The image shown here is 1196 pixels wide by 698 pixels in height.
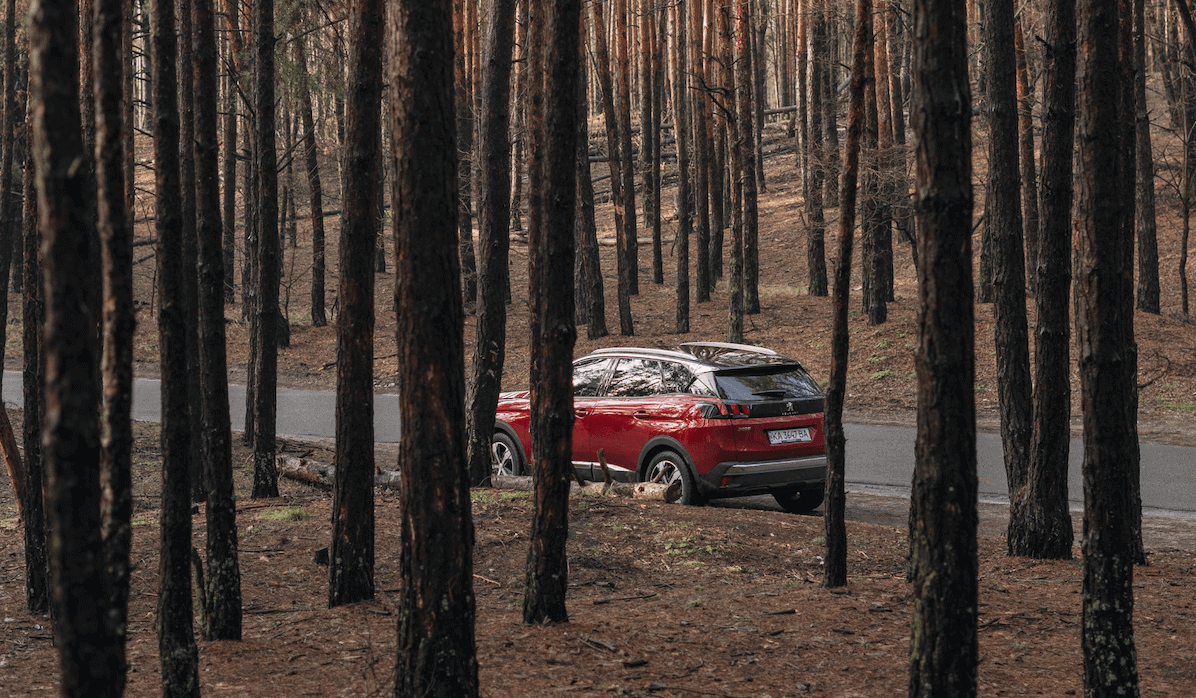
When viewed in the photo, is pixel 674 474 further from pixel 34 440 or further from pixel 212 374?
pixel 34 440

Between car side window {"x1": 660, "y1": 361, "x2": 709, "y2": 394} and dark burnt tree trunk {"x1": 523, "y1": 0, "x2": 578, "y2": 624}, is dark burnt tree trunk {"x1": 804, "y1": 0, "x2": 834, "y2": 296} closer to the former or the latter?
car side window {"x1": 660, "y1": 361, "x2": 709, "y2": 394}

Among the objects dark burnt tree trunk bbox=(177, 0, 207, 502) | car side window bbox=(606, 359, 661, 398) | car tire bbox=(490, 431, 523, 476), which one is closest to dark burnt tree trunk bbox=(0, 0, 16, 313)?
dark burnt tree trunk bbox=(177, 0, 207, 502)

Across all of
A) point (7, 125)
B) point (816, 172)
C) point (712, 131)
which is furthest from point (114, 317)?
point (816, 172)

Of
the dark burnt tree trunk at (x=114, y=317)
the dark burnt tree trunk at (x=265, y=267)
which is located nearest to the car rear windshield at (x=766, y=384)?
the dark burnt tree trunk at (x=265, y=267)

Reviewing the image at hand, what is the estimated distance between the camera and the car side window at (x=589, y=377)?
38.5 ft

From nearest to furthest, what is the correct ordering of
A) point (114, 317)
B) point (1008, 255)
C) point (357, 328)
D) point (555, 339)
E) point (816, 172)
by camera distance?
point (114, 317)
point (555, 339)
point (357, 328)
point (1008, 255)
point (816, 172)

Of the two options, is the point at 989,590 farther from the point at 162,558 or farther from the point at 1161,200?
the point at 1161,200

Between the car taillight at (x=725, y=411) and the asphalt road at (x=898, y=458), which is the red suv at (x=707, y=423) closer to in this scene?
the car taillight at (x=725, y=411)

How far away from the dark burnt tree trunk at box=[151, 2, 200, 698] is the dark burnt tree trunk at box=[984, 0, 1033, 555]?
259 inches

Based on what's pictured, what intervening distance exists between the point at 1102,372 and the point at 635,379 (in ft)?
22.4

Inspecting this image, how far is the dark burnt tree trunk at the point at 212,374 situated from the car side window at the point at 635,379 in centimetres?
523

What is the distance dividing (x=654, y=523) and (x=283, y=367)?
61.9 feet

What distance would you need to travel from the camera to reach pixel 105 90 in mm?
3598

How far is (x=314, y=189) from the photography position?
2503 centimetres
